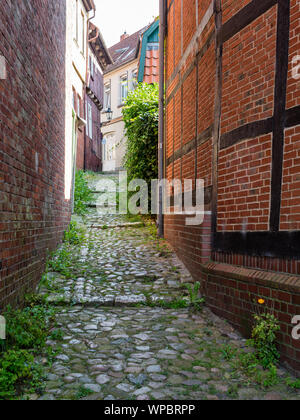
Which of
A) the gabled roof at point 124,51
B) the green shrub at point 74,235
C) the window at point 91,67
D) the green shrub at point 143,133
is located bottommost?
the green shrub at point 74,235

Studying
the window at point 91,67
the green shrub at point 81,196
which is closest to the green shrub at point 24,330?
the green shrub at point 81,196

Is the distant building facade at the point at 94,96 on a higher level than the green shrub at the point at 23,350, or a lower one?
higher

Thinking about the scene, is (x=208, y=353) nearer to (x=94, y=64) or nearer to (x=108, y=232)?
(x=108, y=232)

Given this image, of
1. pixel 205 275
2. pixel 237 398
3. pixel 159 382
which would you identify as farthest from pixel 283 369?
pixel 205 275

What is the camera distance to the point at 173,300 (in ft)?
15.6

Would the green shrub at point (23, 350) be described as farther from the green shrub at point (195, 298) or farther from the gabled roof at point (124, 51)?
the gabled roof at point (124, 51)

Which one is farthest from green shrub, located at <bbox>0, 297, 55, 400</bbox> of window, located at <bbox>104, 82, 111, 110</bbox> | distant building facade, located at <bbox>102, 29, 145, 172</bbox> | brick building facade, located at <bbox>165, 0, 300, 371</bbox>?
window, located at <bbox>104, 82, 111, 110</bbox>

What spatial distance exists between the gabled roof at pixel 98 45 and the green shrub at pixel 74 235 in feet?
41.7

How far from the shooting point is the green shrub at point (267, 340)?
3.04 m

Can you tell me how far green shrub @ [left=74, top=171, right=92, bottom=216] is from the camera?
11.0 m

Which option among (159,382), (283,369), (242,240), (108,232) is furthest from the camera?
(108,232)

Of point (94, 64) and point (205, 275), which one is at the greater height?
point (94, 64)

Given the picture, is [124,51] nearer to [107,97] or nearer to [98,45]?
[107,97]

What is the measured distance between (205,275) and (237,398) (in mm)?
2068
